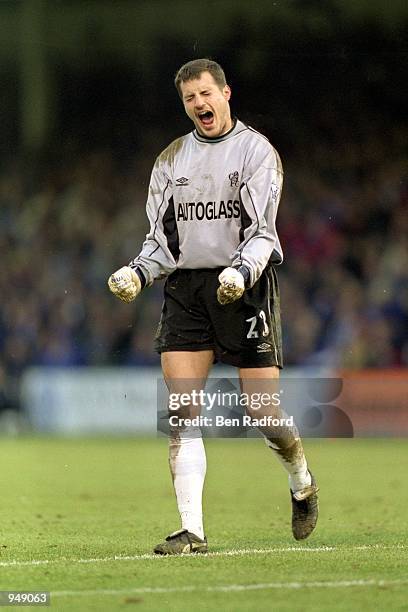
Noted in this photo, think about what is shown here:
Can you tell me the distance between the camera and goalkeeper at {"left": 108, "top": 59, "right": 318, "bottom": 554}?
678cm

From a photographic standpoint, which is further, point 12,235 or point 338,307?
point 12,235

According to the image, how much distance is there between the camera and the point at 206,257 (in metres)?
6.86

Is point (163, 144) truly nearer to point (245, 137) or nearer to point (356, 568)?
point (245, 137)

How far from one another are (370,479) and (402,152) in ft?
31.2

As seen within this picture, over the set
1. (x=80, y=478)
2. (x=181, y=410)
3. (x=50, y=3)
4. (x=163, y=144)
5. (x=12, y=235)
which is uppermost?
(x=50, y=3)

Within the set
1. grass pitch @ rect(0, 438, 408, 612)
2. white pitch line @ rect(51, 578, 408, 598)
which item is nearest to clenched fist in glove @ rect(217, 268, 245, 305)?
grass pitch @ rect(0, 438, 408, 612)

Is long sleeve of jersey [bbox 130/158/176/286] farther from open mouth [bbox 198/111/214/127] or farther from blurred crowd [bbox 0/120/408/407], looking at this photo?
blurred crowd [bbox 0/120/408/407]

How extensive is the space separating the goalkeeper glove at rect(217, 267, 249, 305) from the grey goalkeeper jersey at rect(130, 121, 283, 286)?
0.29m

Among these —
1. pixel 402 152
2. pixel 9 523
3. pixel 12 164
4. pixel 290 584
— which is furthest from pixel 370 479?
pixel 12 164

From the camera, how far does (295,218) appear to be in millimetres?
19047

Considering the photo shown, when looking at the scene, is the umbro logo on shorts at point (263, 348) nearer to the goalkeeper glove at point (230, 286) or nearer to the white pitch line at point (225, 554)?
the goalkeeper glove at point (230, 286)

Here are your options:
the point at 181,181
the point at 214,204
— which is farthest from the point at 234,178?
the point at 181,181

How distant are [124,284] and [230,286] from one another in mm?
644

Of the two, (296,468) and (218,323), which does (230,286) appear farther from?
(296,468)
